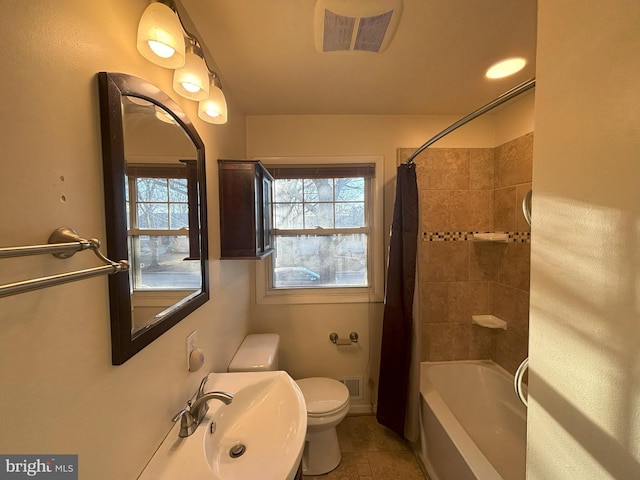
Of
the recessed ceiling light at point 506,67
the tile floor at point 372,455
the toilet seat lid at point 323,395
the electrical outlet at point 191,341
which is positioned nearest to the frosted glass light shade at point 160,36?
the electrical outlet at point 191,341

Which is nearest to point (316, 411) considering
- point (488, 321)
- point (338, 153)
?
point (488, 321)

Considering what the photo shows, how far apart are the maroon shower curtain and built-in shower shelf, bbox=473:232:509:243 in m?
0.60

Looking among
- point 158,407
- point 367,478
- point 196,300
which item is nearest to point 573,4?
point 196,300

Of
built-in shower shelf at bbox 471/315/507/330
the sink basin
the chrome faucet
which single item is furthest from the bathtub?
the chrome faucet

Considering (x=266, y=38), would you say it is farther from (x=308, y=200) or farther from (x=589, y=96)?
(x=589, y=96)

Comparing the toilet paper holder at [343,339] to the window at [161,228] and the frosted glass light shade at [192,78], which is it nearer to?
the window at [161,228]

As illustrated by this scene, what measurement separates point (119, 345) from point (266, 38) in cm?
136

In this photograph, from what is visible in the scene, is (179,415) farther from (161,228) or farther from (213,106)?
(213,106)

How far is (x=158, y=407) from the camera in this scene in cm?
78

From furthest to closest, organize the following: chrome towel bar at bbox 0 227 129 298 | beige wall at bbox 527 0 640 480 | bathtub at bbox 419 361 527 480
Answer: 1. bathtub at bbox 419 361 527 480
2. beige wall at bbox 527 0 640 480
3. chrome towel bar at bbox 0 227 129 298

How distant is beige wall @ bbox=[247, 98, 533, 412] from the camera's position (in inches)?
76.9

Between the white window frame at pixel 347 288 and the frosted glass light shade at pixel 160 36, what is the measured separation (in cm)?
122

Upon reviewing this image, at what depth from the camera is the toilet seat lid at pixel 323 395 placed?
59.3 inches

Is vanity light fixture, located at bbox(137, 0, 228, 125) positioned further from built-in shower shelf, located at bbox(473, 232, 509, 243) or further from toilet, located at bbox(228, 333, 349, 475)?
built-in shower shelf, located at bbox(473, 232, 509, 243)
